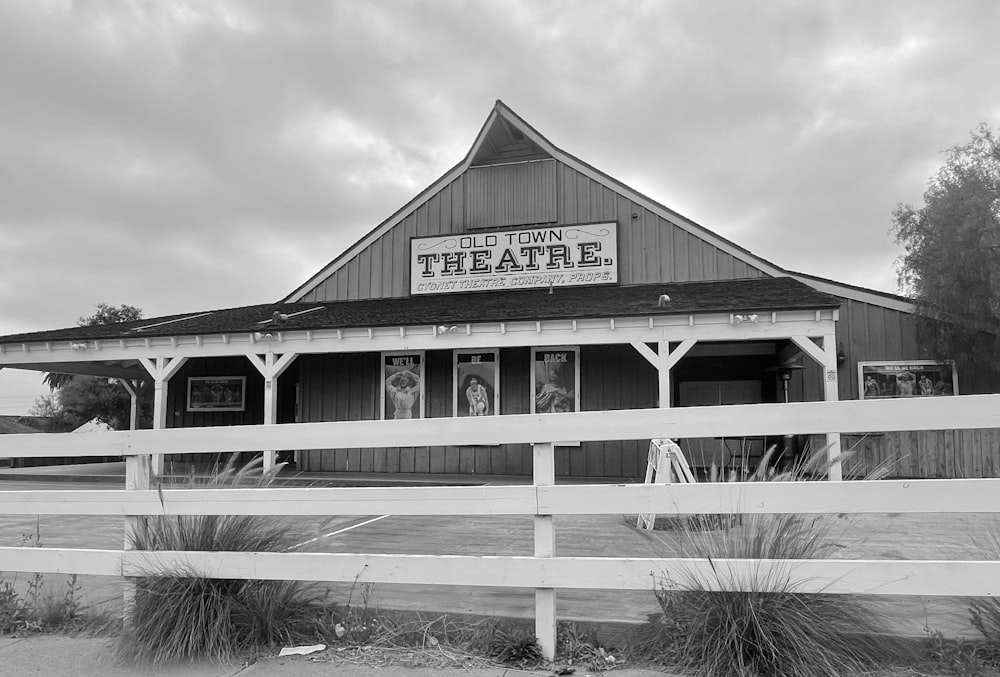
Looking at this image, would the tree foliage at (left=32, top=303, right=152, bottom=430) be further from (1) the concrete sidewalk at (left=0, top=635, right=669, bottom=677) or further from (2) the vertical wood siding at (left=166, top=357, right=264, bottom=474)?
(1) the concrete sidewalk at (left=0, top=635, right=669, bottom=677)

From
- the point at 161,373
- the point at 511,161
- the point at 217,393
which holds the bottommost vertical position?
the point at 217,393

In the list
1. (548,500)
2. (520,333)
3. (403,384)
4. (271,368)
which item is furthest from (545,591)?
(403,384)

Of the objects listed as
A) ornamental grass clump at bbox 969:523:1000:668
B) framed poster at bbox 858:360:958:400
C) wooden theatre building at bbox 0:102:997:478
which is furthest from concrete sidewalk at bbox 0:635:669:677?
framed poster at bbox 858:360:958:400

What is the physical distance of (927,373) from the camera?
1522 centimetres

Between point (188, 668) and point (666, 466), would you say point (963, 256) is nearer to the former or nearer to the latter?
point (666, 466)

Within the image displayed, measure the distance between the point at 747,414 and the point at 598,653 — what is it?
138 cm

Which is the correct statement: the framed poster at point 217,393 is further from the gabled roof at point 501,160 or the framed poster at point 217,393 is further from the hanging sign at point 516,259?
the hanging sign at point 516,259

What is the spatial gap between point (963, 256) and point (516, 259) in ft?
30.3

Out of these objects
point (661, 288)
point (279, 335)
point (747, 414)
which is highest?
point (661, 288)

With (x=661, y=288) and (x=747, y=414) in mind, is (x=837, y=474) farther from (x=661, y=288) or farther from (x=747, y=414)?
(x=661, y=288)

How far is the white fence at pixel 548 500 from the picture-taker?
3246 millimetres

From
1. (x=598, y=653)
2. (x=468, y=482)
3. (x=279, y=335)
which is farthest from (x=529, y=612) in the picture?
(x=279, y=335)

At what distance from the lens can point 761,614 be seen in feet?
10.8

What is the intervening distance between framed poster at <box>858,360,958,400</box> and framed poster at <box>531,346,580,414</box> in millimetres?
5930
